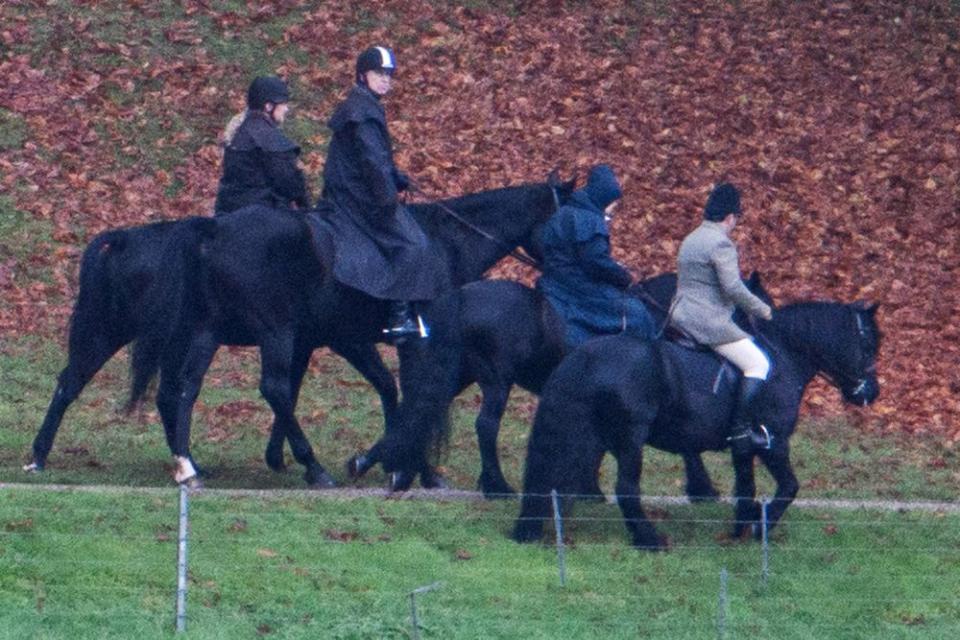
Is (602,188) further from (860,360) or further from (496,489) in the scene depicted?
(496,489)

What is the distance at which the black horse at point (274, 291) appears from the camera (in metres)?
12.9

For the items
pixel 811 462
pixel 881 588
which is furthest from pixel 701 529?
pixel 811 462

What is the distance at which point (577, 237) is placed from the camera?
1225 centimetres

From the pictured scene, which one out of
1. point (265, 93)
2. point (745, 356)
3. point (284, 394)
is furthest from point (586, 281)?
point (265, 93)

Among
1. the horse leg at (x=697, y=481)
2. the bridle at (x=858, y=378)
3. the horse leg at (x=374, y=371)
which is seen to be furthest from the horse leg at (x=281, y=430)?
the bridle at (x=858, y=378)

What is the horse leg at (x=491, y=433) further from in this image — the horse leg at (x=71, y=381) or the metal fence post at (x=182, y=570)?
the metal fence post at (x=182, y=570)

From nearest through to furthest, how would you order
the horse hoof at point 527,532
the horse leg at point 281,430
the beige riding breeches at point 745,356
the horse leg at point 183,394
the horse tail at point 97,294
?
→ the horse hoof at point 527,532 < the beige riding breeches at point 745,356 < the horse leg at point 183,394 < the horse tail at point 97,294 < the horse leg at point 281,430

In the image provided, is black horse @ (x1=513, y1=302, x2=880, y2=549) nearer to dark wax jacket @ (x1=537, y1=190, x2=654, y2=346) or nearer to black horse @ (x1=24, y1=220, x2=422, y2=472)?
dark wax jacket @ (x1=537, y1=190, x2=654, y2=346)

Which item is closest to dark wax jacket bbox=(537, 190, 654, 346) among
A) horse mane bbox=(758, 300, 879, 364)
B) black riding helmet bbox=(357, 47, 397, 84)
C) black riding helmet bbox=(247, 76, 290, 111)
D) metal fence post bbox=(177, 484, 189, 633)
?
horse mane bbox=(758, 300, 879, 364)

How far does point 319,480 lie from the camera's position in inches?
521

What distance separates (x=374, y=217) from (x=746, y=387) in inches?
115

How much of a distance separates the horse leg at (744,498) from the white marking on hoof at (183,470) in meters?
3.76

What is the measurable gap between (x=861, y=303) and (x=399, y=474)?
3.30 meters

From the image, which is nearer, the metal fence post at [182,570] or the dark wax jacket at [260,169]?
the metal fence post at [182,570]
